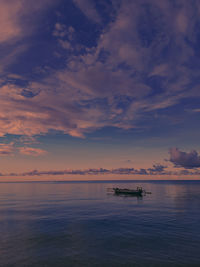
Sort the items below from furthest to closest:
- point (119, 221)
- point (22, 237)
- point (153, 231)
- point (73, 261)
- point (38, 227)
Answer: point (119, 221)
point (38, 227)
point (153, 231)
point (22, 237)
point (73, 261)

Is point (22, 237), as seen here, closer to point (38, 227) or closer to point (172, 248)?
point (38, 227)

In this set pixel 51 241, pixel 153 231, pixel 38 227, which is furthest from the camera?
pixel 38 227

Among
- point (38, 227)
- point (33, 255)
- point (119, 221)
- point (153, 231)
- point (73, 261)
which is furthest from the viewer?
point (119, 221)

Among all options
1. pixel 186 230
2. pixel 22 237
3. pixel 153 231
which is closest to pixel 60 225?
Answer: pixel 22 237

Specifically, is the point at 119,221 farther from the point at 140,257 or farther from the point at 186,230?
the point at 140,257

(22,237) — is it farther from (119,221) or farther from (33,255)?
(119,221)

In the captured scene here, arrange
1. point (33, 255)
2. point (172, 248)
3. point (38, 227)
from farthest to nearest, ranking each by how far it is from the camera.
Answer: point (38, 227) → point (172, 248) → point (33, 255)

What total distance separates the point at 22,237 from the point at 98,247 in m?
12.7

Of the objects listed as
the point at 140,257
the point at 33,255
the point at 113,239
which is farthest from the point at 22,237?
the point at 140,257

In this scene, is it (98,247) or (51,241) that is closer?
(98,247)

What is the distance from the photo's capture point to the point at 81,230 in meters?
32.4

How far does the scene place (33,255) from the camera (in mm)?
22000

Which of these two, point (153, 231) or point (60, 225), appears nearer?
point (153, 231)

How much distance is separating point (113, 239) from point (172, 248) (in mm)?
8499
